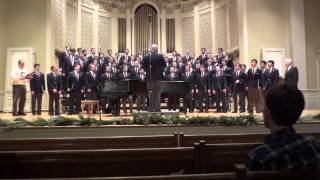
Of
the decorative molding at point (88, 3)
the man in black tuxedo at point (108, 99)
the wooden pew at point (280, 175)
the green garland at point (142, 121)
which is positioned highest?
the decorative molding at point (88, 3)

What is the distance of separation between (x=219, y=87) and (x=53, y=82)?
5.22 metres

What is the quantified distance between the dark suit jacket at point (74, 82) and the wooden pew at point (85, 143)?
795cm

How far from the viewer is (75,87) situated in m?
11.4

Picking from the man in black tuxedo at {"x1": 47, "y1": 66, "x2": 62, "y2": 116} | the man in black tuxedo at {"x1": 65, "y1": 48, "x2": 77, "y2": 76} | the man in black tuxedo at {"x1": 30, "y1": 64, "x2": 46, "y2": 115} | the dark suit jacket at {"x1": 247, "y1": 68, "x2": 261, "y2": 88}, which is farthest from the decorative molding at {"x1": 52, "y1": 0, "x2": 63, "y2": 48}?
the dark suit jacket at {"x1": 247, "y1": 68, "x2": 261, "y2": 88}

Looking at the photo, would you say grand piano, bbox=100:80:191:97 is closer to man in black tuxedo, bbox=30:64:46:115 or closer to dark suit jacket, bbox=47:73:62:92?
dark suit jacket, bbox=47:73:62:92

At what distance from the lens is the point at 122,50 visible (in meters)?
18.5

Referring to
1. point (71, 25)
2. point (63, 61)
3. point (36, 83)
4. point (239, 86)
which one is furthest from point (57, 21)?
point (239, 86)

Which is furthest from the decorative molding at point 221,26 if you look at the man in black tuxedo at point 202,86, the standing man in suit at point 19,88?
the standing man in suit at point 19,88

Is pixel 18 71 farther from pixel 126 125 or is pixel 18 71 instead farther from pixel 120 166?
pixel 120 166

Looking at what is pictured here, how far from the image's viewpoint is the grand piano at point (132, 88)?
32.2 feet

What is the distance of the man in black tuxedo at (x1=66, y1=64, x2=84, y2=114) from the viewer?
37.6 feet

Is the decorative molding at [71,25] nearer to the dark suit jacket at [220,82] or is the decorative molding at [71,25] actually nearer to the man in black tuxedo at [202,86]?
the man in black tuxedo at [202,86]

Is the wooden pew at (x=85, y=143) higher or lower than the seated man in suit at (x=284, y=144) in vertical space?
lower

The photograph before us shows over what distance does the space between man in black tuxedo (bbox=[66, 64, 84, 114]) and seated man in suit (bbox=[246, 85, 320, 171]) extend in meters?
9.97
